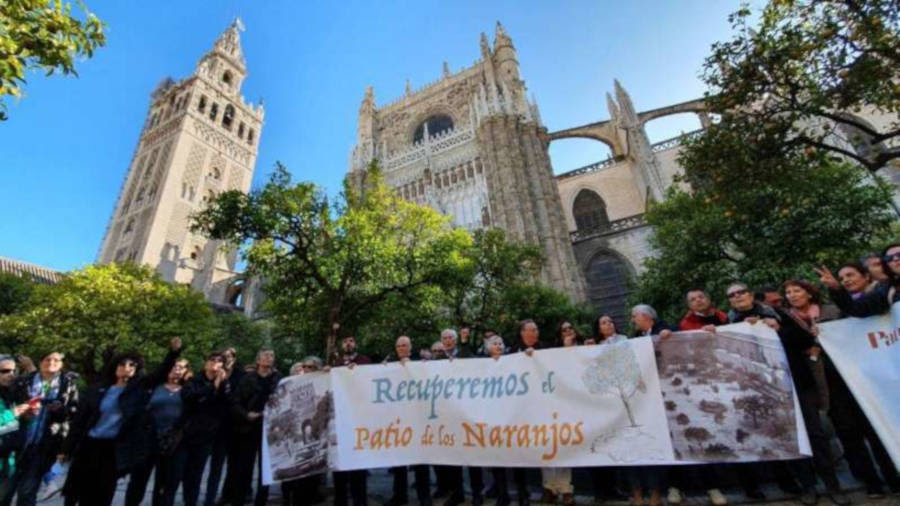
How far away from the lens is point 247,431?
4523 millimetres

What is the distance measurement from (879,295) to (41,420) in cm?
771

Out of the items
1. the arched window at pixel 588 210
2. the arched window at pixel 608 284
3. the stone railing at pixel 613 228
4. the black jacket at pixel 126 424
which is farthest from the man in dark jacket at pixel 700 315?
the arched window at pixel 588 210

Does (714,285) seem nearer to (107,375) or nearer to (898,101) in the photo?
(898,101)

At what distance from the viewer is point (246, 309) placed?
105ft

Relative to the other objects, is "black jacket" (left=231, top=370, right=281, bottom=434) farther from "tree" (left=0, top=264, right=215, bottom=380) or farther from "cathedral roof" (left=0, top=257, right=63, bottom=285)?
"cathedral roof" (left=0, top=257, right=63, bottom=285)

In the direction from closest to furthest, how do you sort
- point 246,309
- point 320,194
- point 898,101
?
point 898,101 < point 320,194 < point 246,309

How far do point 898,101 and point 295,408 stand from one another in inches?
362

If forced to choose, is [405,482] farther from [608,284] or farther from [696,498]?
[608,284]

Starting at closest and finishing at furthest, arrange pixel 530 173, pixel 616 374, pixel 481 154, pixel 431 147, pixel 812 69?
pixel 616 374 → pixel 812 69 → pixel 530 173 → pixel 481 154 → pixel 431 147

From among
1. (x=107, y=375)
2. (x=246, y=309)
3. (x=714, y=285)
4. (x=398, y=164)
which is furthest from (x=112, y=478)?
(x=246, y=309)

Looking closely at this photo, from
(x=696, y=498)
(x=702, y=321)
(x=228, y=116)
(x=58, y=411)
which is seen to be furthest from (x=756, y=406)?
(x=228, y=116)

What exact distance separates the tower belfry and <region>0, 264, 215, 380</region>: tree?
1396 cm

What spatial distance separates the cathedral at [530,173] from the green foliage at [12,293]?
1909 centimetres

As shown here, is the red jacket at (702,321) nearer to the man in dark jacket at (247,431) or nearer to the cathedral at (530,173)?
the man in dark jacket at (247,431)
